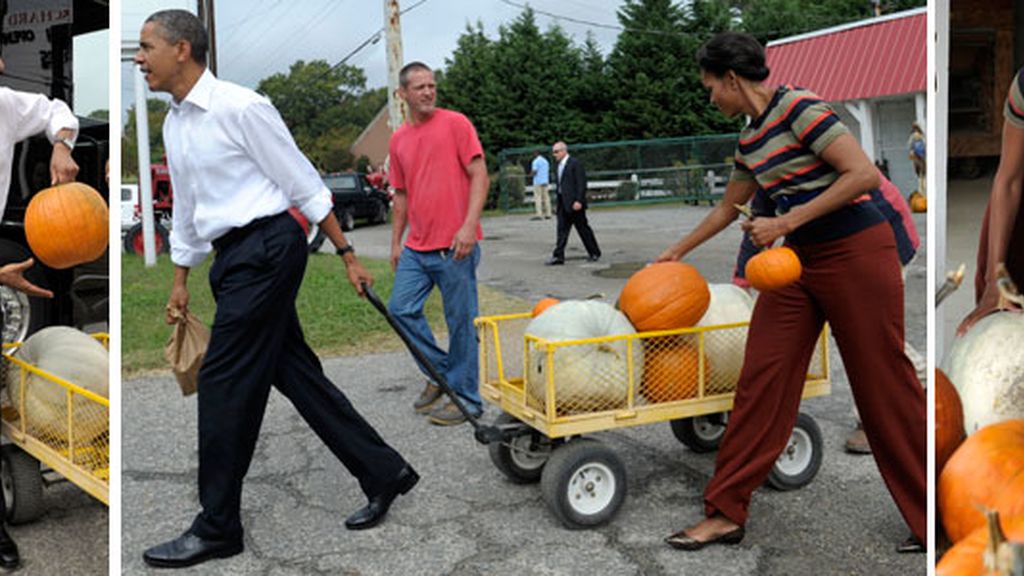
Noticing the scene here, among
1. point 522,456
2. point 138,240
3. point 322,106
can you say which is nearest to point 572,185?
point 138,240

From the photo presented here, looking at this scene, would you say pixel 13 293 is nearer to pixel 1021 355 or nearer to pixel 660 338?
pixel 660 338

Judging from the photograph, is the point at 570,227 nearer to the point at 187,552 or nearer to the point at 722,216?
the point at 722,216

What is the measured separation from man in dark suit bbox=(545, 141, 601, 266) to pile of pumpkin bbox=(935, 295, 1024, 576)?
388 inches

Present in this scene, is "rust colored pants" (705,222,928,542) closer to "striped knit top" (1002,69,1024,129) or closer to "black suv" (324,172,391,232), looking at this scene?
"striped knit top" (1002,69,1024,129)

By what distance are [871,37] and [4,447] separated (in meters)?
17.3

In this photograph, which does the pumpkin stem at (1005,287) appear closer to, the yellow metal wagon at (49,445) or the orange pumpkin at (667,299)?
the orange pumpkin at (667,299)

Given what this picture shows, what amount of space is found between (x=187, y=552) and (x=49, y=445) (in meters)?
0.67

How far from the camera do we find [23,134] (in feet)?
11.9

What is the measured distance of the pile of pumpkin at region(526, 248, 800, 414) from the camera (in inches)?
141

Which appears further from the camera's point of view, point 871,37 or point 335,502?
point 871,37

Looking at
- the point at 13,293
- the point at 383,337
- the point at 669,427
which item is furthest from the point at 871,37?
the point at 13,293

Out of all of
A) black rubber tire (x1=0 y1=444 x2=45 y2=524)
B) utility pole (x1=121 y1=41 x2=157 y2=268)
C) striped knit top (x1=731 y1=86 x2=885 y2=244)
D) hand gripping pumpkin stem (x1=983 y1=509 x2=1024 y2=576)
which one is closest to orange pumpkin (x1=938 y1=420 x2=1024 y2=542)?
hand gripping pumpkin stem (x1=983 y1=509 x2=1024 y2=576)

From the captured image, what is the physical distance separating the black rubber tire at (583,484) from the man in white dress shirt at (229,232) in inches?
36.5

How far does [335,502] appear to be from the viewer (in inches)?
158
